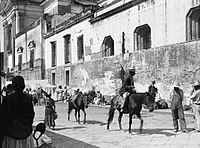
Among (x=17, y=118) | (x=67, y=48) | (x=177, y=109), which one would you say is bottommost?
(x=177, y=109)

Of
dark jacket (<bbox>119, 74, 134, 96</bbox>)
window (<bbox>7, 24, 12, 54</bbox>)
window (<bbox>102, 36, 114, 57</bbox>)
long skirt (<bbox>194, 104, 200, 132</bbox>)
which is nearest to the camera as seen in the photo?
long skirt (<bbox>194, 104, 200, 132</bbox>)

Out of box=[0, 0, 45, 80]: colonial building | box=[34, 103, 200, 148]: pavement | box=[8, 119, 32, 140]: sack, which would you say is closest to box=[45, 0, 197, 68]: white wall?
box=[34, 103, 200, 148]: pavement

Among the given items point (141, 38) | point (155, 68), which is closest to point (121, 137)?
point (155, 68)

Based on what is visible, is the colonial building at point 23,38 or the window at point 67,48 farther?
the colonial building at point 23,38

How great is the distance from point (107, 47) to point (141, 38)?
3969mm

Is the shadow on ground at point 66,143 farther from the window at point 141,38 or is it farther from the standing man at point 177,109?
the window at point 141,38

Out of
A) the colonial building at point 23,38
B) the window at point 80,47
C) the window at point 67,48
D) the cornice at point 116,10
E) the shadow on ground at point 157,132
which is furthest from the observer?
the colonial building at point 23,38

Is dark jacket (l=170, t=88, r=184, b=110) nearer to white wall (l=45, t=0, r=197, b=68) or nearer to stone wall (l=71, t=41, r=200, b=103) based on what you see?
stone wall (l=71, t=41, r=200, b=103)

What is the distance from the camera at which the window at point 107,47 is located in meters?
23.0

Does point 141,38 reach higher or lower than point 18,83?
higher

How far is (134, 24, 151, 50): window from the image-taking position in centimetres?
1972

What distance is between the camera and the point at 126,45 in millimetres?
20547

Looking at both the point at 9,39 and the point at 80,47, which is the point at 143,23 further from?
the point at 9,39

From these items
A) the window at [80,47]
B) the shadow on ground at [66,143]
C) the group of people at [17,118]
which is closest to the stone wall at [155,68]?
the window at [80,47]
